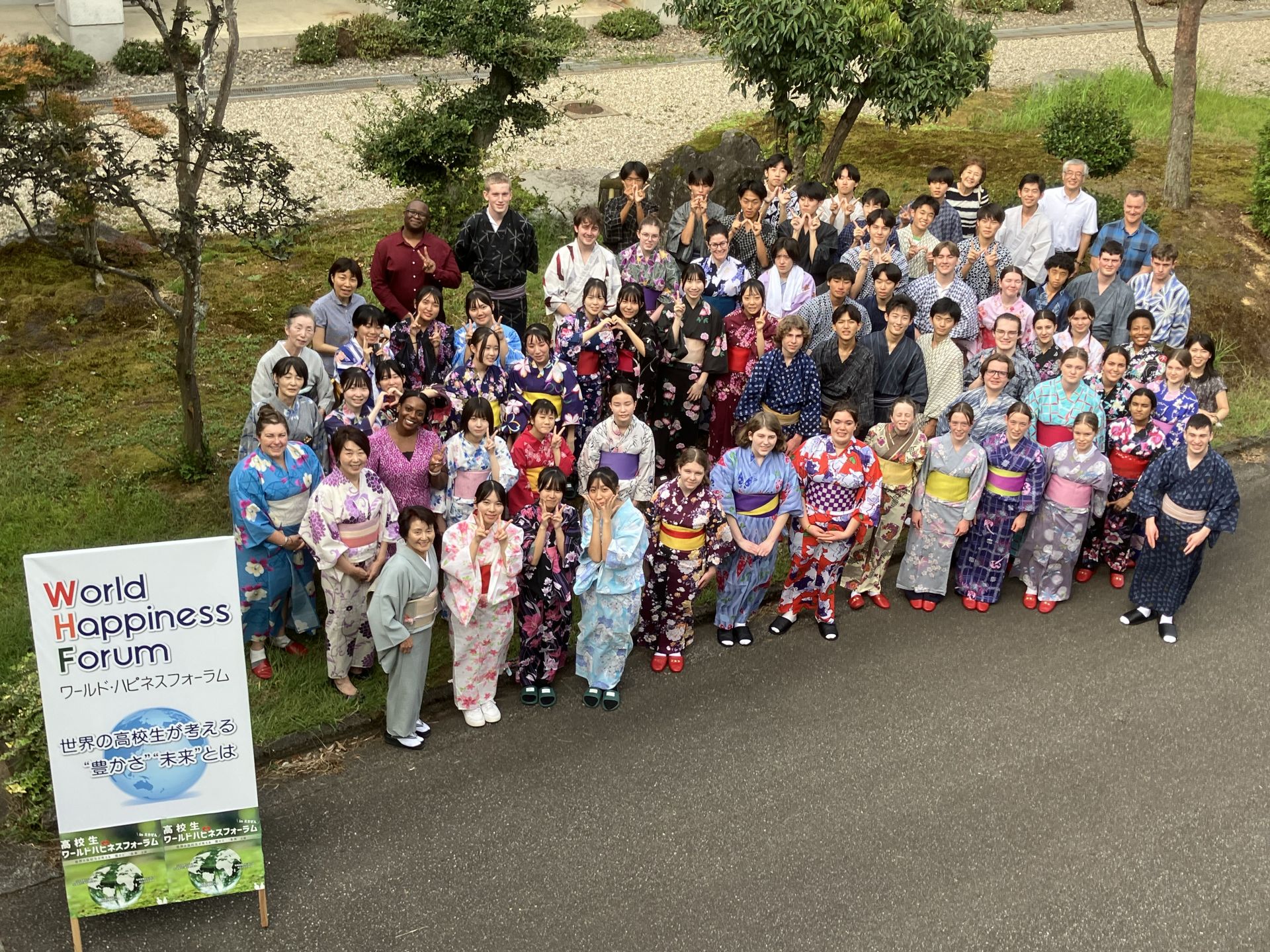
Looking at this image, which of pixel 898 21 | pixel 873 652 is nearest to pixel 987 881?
pixel 873 652

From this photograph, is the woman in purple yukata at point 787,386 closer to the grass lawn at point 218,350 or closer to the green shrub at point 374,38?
the grass lawn at point 218,350

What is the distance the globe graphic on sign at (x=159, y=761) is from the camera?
19.2ft

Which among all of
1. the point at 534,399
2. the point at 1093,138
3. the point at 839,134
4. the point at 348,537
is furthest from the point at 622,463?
the point at 1093,138

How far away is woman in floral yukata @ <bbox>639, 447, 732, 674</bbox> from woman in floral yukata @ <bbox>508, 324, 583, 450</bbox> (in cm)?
97

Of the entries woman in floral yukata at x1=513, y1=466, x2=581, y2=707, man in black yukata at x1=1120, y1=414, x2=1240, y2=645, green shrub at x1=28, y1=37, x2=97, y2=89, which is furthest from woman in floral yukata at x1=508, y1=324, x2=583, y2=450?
green shrub at x1=28, y1=37, x2=97, y2=89

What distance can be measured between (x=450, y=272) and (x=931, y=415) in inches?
148

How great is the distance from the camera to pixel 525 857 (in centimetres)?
647

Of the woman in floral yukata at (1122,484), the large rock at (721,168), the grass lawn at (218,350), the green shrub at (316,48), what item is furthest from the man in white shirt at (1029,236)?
the green shrub at (316,48)

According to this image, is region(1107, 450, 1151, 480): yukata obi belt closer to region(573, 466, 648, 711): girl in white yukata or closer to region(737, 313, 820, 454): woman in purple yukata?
region(737, 313, 820, 454): woman in purple yukata

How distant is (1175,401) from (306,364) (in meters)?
5.79

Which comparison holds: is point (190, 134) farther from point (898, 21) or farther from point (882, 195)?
point (898, 21)

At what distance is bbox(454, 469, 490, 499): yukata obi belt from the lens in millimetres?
7824

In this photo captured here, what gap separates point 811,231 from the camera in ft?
33.6

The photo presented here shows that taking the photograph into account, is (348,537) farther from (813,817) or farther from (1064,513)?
(1064,513)
